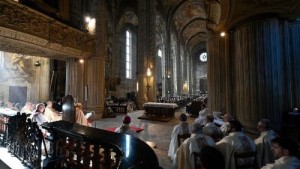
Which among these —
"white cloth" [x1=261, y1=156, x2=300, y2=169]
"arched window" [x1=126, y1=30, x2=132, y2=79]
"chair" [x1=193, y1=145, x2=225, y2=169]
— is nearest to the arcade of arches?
"white cloth" [x1=261, y1=156, x2=300, y2=169]

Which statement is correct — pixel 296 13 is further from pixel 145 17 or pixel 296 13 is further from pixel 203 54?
pixel 203 54

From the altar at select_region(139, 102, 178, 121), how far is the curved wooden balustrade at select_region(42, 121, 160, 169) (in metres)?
8.30

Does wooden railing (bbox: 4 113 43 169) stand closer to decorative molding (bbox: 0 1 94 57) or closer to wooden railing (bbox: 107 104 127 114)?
decorative molding (bbox: 0 1 94 57)

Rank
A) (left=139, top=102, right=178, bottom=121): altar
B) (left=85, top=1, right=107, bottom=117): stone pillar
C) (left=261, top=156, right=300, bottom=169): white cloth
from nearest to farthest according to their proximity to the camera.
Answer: (left=261, top=156, right=300, bottom=169): white cloth < (left=85, top=1, right=107, bottom=117): stone pillar < (left=139, top=102, right=178, bottom=121): altar

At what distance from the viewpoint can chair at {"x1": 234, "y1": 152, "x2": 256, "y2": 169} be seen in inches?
110

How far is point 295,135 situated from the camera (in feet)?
21.0

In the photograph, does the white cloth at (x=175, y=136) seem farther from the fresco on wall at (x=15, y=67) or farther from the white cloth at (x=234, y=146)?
the fresco on wall at (x=15, y=67)

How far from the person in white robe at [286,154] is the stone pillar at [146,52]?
1353cm

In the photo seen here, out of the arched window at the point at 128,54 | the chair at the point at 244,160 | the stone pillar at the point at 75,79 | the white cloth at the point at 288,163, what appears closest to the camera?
the white cloth at the point at 288,163

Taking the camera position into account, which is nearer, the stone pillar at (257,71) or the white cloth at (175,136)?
the white cloth at (175,136)

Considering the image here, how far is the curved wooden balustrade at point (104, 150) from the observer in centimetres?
163

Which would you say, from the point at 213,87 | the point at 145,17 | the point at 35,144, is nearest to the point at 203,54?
the point at 145,17

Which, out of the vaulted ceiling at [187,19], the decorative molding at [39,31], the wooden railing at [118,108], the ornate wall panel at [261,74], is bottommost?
the wooden railing at [118,108]

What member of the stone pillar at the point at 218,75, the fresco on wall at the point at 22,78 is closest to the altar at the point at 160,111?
the stone pillar at the point at 218,75
